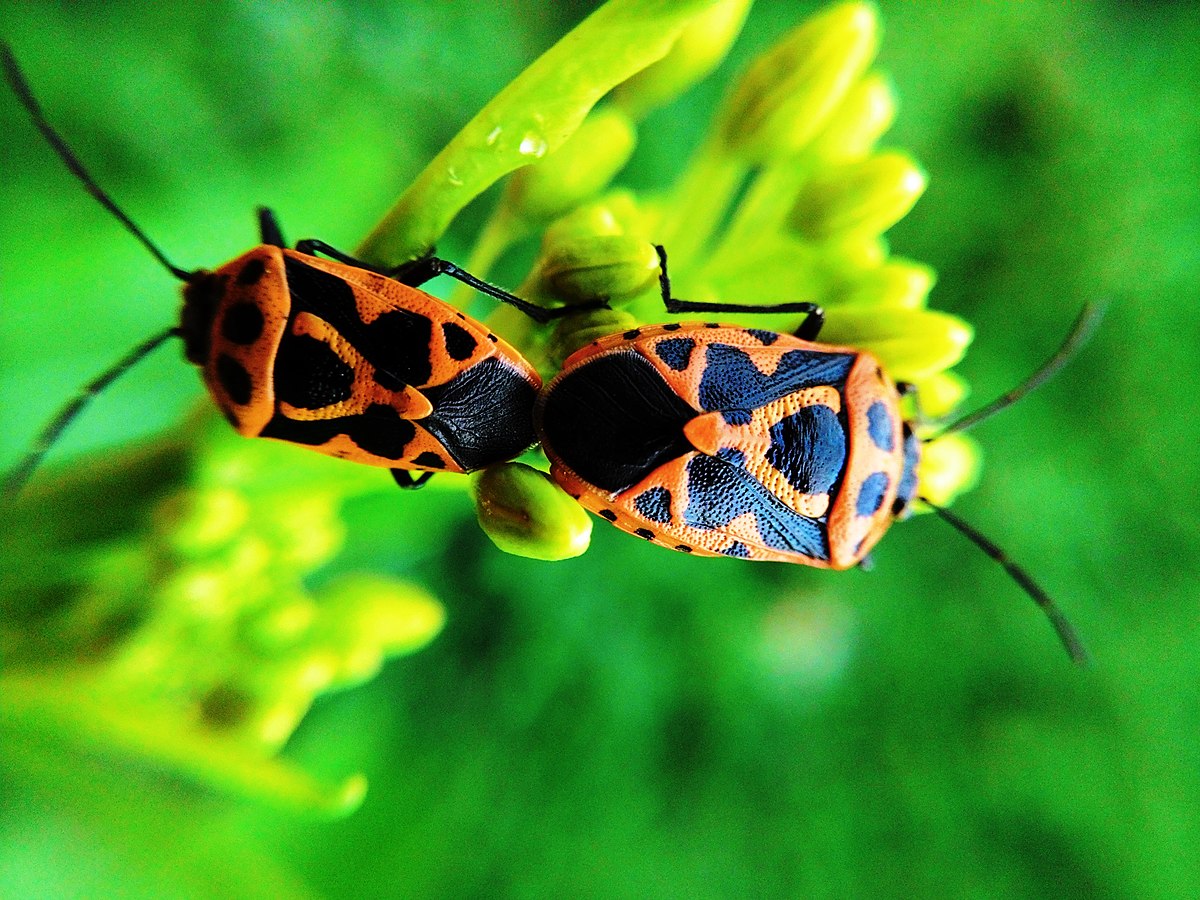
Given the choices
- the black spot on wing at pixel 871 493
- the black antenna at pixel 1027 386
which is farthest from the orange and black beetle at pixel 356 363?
the black antenna at pixel 1027 386

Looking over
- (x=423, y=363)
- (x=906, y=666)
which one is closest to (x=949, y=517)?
(x=423, y=363)

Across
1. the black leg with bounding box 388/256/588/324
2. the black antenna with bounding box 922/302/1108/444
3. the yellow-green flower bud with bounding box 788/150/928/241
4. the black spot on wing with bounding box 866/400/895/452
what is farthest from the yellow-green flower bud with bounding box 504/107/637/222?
the black antenna with bounding box 922/302/1108/444

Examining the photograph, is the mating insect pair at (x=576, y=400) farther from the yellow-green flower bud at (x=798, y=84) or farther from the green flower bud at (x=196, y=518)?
the yellow-green flower bud at (x=798, y=84)

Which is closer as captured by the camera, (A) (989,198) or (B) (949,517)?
(B) (949,517)

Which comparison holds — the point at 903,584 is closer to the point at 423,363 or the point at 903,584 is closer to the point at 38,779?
the point at 423,363

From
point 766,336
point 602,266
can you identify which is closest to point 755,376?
point 766,336

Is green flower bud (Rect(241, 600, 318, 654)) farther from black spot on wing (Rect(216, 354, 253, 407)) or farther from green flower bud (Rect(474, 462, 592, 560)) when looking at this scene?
green flower bud (Rect(474, 462, 592, 560))


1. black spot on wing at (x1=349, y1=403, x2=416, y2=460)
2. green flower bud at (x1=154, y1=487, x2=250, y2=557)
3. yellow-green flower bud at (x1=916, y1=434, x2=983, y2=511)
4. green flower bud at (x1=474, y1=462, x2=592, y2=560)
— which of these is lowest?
yellow-green flower bud at (x1=916, y1=434, x2=983, y2=511)
